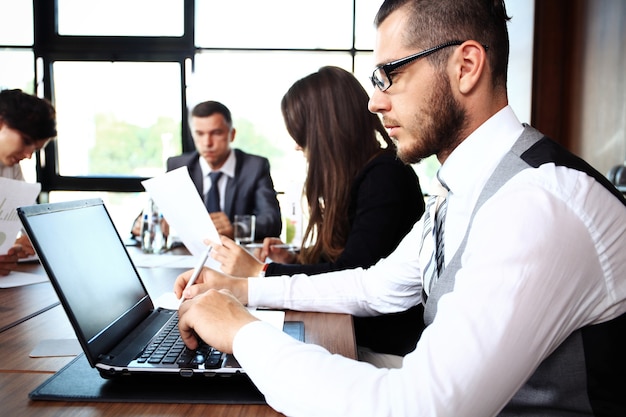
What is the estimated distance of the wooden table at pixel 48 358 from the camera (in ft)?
2.68

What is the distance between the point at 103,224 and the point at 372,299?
66 centimetres

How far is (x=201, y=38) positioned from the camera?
4.57 m

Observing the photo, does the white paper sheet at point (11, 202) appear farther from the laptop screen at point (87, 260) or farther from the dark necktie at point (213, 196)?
the dark necktie at point (213, 196)

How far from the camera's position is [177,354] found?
3.18 feet

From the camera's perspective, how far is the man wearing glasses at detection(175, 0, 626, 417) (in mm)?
712

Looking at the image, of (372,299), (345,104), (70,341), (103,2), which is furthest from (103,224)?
(103,2)

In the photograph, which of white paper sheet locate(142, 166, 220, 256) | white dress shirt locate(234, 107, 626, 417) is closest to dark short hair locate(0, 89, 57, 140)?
white paper sheet locate(142, 166, 220, 256)

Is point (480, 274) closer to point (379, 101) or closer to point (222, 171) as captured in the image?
point (379, 101)

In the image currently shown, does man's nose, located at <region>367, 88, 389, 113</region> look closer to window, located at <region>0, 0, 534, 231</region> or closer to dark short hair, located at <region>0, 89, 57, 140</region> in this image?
dark short hair, located at <region>0, 89, 57, 140</region>

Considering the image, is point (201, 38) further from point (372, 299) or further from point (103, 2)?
point (372, 299)

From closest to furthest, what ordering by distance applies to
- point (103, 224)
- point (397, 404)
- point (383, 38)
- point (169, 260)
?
point (397, 404) < point (383, 38) < point (103, 224) < point (169, 260)

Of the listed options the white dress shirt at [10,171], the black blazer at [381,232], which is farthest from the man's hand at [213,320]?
the white dress shirt at [10,171]

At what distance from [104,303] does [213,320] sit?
251 millimetres

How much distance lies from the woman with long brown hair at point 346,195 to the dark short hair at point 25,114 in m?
1.20
